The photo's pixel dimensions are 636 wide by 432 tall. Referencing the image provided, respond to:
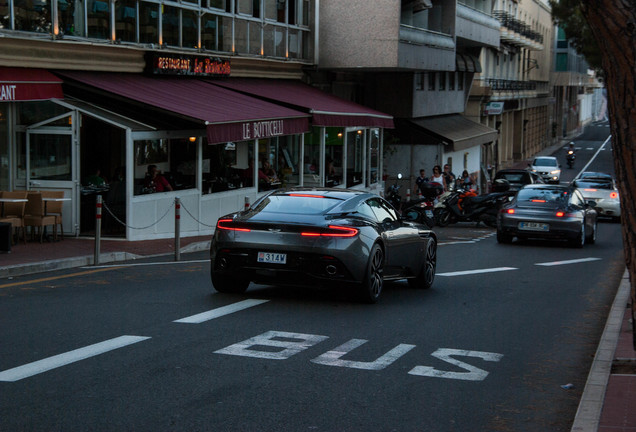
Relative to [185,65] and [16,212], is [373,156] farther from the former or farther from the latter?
[16,212]

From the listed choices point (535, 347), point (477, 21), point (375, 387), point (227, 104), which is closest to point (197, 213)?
point (227, 104)

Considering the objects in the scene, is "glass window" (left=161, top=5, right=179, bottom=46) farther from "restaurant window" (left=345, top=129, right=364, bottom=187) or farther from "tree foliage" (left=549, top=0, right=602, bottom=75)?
"tree foliage" (left=549, top=0, right=602, bottom=75)

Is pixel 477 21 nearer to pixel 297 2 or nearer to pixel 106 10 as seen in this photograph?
pixel 297 2

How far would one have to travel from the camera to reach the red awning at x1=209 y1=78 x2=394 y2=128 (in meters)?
27.4

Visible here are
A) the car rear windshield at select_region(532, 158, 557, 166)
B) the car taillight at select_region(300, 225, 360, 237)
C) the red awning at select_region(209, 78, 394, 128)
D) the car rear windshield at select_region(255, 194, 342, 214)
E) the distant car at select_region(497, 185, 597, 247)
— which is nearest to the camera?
the car taillight at select_region(300, 225, 360, 237)

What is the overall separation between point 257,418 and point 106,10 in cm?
1641

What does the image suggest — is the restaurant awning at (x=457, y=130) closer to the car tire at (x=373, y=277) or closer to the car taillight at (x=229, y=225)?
the car tire at (x=373, y=277)

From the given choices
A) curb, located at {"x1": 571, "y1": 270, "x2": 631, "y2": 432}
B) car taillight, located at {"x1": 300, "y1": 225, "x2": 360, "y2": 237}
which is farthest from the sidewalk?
car taillight, located at {"x1": 300, "y1": 225, "x2": 360, "y2": 237}

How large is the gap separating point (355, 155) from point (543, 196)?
12.5 meters

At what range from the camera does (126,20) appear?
22.2m

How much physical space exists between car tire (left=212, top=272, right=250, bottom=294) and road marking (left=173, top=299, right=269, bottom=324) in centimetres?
52

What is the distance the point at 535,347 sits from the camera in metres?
9.80

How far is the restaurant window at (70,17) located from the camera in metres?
19.7

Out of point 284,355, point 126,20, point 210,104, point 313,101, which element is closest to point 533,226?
point 210,104
